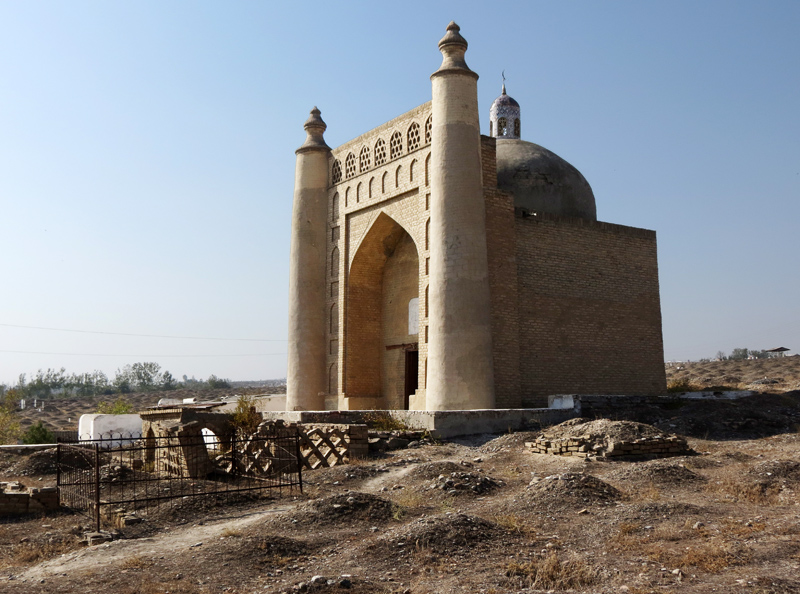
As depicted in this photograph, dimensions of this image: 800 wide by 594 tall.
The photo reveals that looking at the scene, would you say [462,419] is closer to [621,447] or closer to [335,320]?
[621,447]

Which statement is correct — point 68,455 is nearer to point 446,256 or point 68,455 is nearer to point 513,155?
point 446,256

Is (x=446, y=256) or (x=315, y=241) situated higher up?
(x=315, y=241)

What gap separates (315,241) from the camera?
71.8ft

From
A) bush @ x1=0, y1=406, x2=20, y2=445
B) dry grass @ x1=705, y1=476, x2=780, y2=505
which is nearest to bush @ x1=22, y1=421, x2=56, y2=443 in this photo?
bush @ x1=0, y1=406, x2=20, y2=445

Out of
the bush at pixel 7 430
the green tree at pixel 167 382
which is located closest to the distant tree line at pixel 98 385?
the green tree at pixel 167 382

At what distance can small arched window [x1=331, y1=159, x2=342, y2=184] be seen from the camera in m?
21.9

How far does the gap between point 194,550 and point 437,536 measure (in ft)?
7.64

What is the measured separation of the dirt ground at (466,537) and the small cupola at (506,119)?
14281 millimetres

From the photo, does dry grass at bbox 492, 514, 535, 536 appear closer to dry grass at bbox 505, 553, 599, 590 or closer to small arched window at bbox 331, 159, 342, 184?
dry grass at bbox 505, 553, 599, 590

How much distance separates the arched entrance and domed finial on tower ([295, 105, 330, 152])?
12.2ft

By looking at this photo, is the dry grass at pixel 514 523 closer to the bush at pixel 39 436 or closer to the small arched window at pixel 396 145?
the small arched window at pixel 396 145

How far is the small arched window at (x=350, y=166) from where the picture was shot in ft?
70.0

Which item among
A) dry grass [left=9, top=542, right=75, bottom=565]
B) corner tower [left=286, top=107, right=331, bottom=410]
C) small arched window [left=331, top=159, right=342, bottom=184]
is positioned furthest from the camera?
small arched window [left=331, top=159, right=342, bottom=184]

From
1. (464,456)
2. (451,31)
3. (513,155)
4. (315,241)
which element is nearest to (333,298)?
(315,241)
